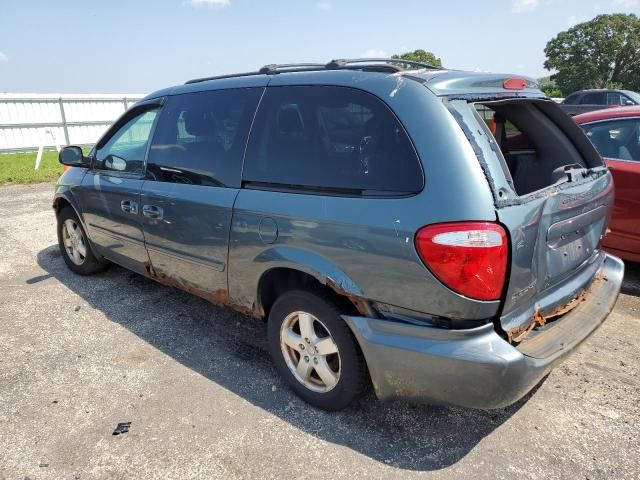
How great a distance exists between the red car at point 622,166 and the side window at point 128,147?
13.2ft

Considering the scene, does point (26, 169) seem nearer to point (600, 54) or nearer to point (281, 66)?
point (281, 66)

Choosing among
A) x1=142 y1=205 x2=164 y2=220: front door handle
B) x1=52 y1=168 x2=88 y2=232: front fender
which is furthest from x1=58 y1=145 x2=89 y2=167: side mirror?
x1=142 y1=205 x2=164 y2=220: front door handle

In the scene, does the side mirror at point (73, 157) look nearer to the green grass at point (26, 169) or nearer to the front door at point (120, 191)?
the front door at point (120, 191)

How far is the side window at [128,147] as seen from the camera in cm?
371

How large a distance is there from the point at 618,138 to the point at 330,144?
3383 mm

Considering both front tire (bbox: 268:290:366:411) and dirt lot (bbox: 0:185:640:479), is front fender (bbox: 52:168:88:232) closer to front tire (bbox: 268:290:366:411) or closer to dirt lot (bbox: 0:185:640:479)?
dirt lot (bbox: 0:185:640:479)

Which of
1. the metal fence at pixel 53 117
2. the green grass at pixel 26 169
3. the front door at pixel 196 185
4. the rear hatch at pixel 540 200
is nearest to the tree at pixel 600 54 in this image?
the metal fence at pixel 53 117

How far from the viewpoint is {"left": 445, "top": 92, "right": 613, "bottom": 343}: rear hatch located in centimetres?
211

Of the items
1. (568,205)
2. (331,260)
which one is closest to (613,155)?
(568,205)

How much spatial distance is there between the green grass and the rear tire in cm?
753

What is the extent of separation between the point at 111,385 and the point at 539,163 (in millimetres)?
3220

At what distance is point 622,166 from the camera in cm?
420

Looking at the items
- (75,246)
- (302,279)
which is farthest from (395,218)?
(75,246)

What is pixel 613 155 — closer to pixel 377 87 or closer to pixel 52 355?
pixel 377 87
